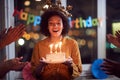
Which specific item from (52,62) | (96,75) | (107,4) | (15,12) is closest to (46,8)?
(52,62)

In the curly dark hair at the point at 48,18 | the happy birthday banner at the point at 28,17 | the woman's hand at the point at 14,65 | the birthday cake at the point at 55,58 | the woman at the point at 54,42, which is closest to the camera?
the woman's hand at the point at 14,65

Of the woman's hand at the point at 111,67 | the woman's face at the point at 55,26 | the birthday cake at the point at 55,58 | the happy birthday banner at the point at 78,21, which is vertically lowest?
the woman's hand at the point at 111,67

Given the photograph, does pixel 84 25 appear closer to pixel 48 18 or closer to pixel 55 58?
pixel 48 18

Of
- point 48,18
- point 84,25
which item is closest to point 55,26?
point 48,18

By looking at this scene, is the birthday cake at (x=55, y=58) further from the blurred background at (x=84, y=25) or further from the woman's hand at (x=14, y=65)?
the blurred background at (x=84, y=25)

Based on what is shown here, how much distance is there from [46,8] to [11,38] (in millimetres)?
507

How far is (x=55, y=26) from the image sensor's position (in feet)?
5.59

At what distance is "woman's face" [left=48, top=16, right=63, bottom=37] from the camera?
1709 mm

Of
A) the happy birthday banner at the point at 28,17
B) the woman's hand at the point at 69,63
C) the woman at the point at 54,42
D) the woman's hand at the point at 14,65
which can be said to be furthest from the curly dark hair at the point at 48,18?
the happy birthday banner at the point at 28,17

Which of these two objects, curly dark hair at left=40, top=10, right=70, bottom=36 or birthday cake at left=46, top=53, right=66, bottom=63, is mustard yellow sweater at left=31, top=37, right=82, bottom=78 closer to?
Result: curly dark hair at left=40, top=10, right=70, bottom=36

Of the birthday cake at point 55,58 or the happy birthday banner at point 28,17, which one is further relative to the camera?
the happy birthday banner at point 28,17

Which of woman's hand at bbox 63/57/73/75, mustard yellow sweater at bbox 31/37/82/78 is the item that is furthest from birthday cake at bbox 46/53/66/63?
mustard yellow sweater at bbox 31/37/82/78

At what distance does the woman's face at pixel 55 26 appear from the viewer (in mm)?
1709

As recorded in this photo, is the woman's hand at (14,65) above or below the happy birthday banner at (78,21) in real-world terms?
below
